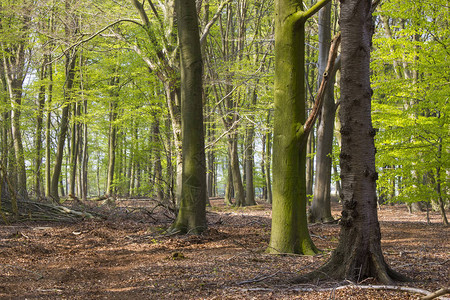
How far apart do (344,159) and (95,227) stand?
764 cm

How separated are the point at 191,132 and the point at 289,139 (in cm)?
331

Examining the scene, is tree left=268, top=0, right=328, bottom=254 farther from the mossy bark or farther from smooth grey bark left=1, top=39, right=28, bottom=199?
smooth grey bark left=1, top=39, right=28, bottom=199

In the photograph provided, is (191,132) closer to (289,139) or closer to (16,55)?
(289,139)

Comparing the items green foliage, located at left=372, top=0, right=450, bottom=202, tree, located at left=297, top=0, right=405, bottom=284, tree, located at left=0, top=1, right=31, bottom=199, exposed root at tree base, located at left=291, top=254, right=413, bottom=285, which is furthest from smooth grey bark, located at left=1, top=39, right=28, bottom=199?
tree, located at left=297, top=0, right=405, bottom=284

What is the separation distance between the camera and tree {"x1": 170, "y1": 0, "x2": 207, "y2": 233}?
29.4 feet

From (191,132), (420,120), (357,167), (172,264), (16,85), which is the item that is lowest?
(172,264)

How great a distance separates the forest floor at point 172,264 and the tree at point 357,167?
0.22m

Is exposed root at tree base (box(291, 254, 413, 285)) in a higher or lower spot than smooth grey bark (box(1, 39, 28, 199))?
lower

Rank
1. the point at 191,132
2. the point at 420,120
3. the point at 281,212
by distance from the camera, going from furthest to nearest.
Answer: the point at 420,120, the point at 191,132, the point at 281,212

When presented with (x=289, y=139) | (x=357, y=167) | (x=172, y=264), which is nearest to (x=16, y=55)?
(x=172, y=264)

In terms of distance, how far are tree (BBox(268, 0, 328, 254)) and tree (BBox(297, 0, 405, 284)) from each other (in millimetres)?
1881

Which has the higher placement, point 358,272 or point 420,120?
point 420,120

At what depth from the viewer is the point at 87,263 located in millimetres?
6648

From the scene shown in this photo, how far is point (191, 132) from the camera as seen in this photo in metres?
9.04
